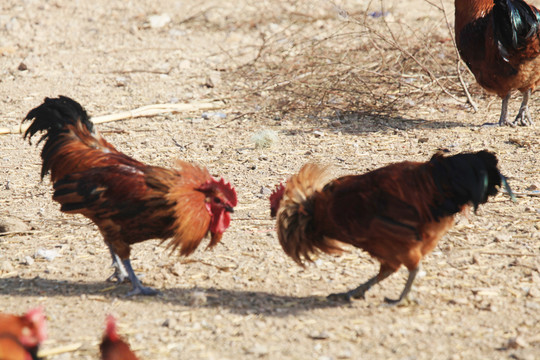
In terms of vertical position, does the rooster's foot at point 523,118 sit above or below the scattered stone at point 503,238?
above

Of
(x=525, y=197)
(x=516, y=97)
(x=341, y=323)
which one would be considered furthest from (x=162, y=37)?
(x=341, y=323)

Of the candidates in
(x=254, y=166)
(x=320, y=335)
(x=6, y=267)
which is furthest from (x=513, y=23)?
(x=6, y=267)

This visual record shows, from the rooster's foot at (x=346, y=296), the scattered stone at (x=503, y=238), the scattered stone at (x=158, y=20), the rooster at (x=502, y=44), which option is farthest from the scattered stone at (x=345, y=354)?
the scattered stone at (x=158, y=20)

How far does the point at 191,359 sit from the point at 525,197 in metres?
3.45

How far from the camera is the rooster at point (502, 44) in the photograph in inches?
262

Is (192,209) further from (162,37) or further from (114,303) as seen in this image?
(162,37)

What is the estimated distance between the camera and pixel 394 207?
3498 millimetres

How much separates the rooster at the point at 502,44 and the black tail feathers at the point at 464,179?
12.4ft

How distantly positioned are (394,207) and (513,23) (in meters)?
4.08

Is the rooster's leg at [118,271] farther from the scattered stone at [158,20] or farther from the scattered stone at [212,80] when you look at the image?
the scattered stone at [158,20]

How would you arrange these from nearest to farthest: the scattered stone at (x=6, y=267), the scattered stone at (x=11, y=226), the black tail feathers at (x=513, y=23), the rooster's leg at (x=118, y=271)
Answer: the rooster's leg at (x=118, y=271) → the scattered stone at (x=6, y=267) → the scattered stone at (x=11, y=226) → the black tail feathers at (x=513, y=23)

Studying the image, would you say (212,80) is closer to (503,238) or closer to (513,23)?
(513,23)

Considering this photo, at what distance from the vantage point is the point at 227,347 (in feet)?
11.0

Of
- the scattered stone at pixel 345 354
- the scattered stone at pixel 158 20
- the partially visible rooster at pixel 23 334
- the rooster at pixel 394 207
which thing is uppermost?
the scattered stone at pixel 158 20
